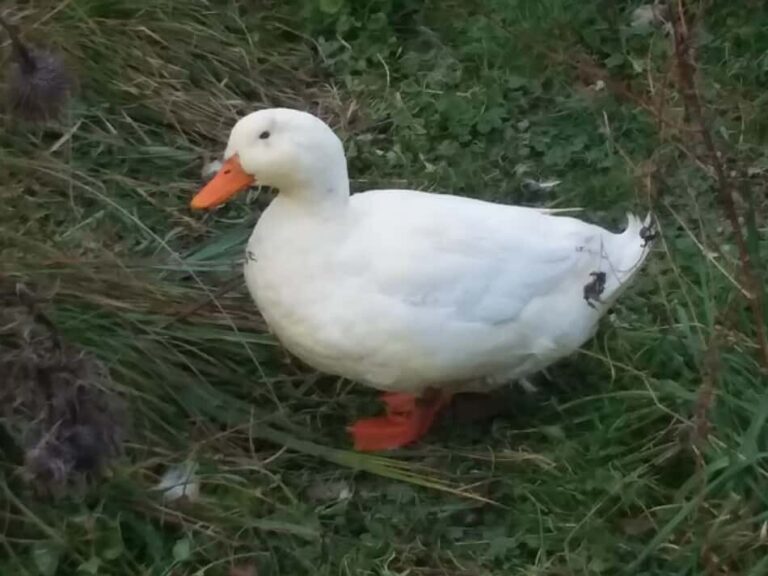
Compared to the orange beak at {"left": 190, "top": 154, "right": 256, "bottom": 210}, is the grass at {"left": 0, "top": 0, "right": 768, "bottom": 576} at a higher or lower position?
lower

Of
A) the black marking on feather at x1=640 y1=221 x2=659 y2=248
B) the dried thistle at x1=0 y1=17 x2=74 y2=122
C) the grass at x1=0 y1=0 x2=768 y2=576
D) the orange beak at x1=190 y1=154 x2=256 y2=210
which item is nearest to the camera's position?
the dried thistle at x1=0 y1=17 x2=74 y2=122

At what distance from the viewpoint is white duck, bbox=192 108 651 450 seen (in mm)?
2539

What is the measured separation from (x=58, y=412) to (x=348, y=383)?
3.53 ft

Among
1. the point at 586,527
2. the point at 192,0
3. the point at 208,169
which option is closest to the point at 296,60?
the point at 192,0

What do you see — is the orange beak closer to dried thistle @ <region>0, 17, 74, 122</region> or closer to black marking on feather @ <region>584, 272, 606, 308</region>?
dried thistle @ <region>0, 17, 74, 122</region>

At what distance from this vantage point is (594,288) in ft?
8.56

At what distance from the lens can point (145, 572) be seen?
2.48 meters

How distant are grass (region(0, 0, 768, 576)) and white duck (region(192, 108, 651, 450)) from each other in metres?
0.21

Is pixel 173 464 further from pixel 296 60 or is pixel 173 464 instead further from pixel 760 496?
pixel 296 60

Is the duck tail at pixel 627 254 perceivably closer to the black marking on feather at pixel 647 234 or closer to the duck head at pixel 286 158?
the black marking on feather at pixel 647 234

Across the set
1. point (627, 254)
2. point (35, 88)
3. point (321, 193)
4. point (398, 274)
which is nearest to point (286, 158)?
point (321, 193)

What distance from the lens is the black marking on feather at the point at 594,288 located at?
102 inches

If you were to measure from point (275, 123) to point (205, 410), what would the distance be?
1.97 feet

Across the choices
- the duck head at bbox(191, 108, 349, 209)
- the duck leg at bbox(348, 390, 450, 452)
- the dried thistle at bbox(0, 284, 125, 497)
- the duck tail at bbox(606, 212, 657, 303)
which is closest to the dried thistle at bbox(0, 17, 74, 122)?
the dried thistle at bbox(0, 284, 125, 497)
